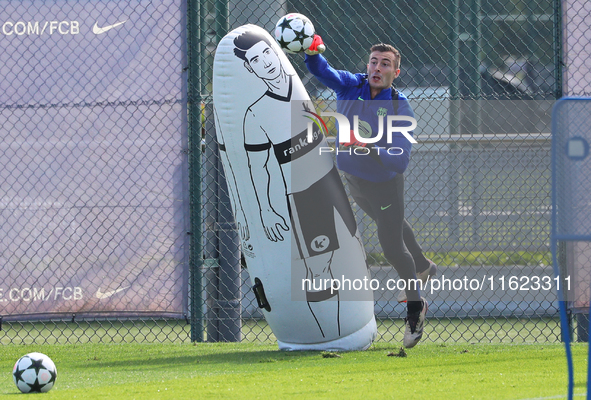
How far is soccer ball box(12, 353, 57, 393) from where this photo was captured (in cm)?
318

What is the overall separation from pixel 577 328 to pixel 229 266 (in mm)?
2473

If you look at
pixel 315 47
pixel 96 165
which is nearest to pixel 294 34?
pixel 315 47

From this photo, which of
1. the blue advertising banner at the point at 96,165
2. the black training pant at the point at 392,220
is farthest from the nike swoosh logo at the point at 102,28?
the black training pant at the point at 392,220

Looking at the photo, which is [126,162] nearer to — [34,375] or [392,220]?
[392,220]

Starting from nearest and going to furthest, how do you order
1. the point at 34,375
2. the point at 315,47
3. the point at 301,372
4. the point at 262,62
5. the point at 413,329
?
the point at 34,375, the point at 301,372, the point at 262,62, the point at 315,47, the point at 413,329

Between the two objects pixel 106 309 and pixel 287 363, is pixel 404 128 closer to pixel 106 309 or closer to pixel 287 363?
pixel 287 363

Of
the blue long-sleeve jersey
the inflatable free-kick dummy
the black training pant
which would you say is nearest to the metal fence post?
the inflatable free-kick dummy

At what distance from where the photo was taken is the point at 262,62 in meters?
4.08

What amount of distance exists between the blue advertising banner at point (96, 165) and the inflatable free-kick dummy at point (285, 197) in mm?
939

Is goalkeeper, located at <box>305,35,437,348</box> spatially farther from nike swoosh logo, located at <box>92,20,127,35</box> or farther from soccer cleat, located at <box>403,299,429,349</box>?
nike swoosh logo, located at <box>92,20,127,35</box>

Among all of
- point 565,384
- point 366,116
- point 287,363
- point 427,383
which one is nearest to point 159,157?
point 366,116

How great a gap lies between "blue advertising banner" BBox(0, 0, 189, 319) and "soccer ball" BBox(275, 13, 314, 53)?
1.06m

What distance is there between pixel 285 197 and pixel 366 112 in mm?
843

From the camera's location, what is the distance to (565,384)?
318 cm
